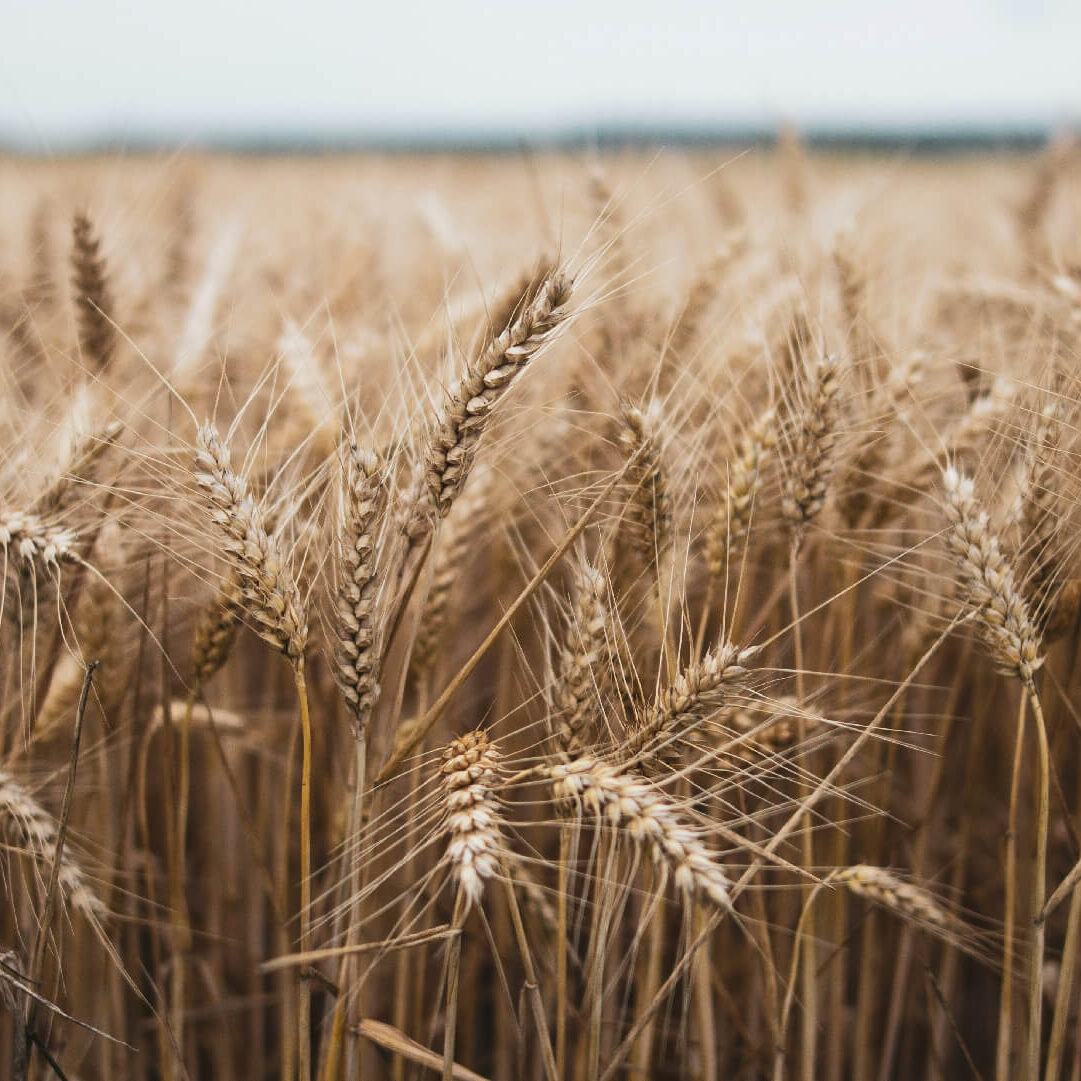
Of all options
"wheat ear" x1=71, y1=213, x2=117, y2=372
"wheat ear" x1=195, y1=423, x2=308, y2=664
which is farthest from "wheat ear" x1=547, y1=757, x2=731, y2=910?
"wheat ear" x1=71, y1=213, x2=117, y2=372

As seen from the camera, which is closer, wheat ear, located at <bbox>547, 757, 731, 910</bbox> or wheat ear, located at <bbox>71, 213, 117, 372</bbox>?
wheat ear, located at <bbox>547, 757, 731, 910</bbox>

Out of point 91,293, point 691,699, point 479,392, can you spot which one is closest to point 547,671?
point 691,699

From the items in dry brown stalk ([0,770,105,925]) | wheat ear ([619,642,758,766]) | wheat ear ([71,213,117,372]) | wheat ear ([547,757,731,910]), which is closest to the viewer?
wheat ear ([547,757,731,910])

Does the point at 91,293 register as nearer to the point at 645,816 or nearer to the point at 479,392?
the point at 479,392

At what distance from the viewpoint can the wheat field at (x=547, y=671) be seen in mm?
996

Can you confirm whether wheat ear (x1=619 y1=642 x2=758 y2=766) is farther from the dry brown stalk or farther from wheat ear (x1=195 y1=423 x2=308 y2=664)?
the dry brown stalk

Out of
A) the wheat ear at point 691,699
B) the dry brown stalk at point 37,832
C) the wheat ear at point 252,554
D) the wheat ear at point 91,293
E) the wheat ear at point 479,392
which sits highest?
the wheat ear at point 91,293

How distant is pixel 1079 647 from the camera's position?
1440mm

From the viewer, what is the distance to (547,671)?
3.76 ft

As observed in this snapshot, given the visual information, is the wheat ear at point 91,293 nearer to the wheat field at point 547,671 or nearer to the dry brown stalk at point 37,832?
the wheat field at point 547,671

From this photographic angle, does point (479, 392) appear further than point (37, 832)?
No

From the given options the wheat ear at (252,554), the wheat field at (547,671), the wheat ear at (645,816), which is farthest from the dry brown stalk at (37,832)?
the wheat ear at (645,816)

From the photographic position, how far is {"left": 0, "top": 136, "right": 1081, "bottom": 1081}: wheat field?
3.27ft

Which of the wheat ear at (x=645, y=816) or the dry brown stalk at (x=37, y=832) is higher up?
the wheat ear at (x=645, y=816)
